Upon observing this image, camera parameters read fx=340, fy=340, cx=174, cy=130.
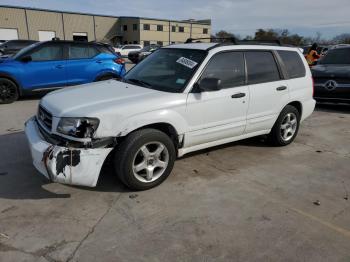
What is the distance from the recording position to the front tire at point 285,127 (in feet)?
18.4

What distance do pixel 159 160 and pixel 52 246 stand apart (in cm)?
157

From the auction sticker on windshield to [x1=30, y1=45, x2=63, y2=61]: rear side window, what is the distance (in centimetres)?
579

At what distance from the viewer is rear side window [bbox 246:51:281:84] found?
505cm

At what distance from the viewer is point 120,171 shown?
382 cm

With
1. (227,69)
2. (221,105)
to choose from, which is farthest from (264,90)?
(221,105)

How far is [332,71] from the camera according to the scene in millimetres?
8992

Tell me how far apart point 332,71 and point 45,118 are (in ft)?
25.2

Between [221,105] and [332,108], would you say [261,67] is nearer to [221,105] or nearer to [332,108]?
[221,105]

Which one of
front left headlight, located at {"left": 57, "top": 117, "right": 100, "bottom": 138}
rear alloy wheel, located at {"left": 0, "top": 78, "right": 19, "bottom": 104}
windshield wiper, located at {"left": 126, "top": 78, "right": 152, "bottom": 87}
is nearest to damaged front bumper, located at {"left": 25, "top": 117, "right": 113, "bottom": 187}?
front left headlight, located at {"left": 57, "top": 117, "right": 100, "bottom": 138}

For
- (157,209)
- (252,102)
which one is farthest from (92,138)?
(252,102)

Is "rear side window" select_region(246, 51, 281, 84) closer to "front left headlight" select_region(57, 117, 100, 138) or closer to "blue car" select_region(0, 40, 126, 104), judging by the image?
"front left headlight" select_region(57, 117, 100, 138)

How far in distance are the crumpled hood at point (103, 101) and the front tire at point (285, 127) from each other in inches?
89.7

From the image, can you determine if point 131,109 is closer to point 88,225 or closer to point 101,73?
point 88,225

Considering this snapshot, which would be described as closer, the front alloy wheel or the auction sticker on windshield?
the front alloy wheel
